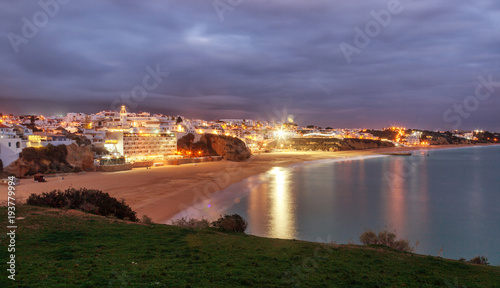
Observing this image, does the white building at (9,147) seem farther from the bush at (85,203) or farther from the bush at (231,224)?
the bush at (231,224)

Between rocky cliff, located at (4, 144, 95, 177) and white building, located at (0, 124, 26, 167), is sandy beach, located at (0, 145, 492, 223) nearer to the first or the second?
rocky cliff, located at (4, 144, 95, 177)

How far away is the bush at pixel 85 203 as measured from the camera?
12.5m

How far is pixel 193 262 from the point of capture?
21.5 feet

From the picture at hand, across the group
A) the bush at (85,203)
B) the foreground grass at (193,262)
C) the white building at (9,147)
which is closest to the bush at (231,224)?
the foreground grass at (193,262)

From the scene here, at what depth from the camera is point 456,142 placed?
149 m

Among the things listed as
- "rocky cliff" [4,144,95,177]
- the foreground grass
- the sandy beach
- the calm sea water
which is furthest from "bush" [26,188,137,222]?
"rocky cliff" [4,144,95,177]

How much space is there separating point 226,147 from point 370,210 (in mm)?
39441

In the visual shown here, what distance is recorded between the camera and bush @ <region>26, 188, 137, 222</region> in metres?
12.5

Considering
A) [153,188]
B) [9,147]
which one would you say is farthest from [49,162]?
[153,188]

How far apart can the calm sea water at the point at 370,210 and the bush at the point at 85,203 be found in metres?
5.80

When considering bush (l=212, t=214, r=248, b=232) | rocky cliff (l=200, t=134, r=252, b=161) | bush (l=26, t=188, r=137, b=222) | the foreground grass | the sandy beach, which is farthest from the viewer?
rocky cliff (l=200, t=134, r=252, b=161)

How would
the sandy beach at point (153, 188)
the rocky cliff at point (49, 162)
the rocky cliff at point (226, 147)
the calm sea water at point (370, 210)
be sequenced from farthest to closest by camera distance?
the rocky cliff at point (226, 147) < the rocky cliff at point (49, 162) < the sandy beach at point (153, 188) < the calm sea water at point (370, 210)

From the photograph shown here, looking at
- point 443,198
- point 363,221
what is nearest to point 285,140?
point 443,198

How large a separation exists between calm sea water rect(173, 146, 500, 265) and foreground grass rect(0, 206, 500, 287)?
628 centimetres
